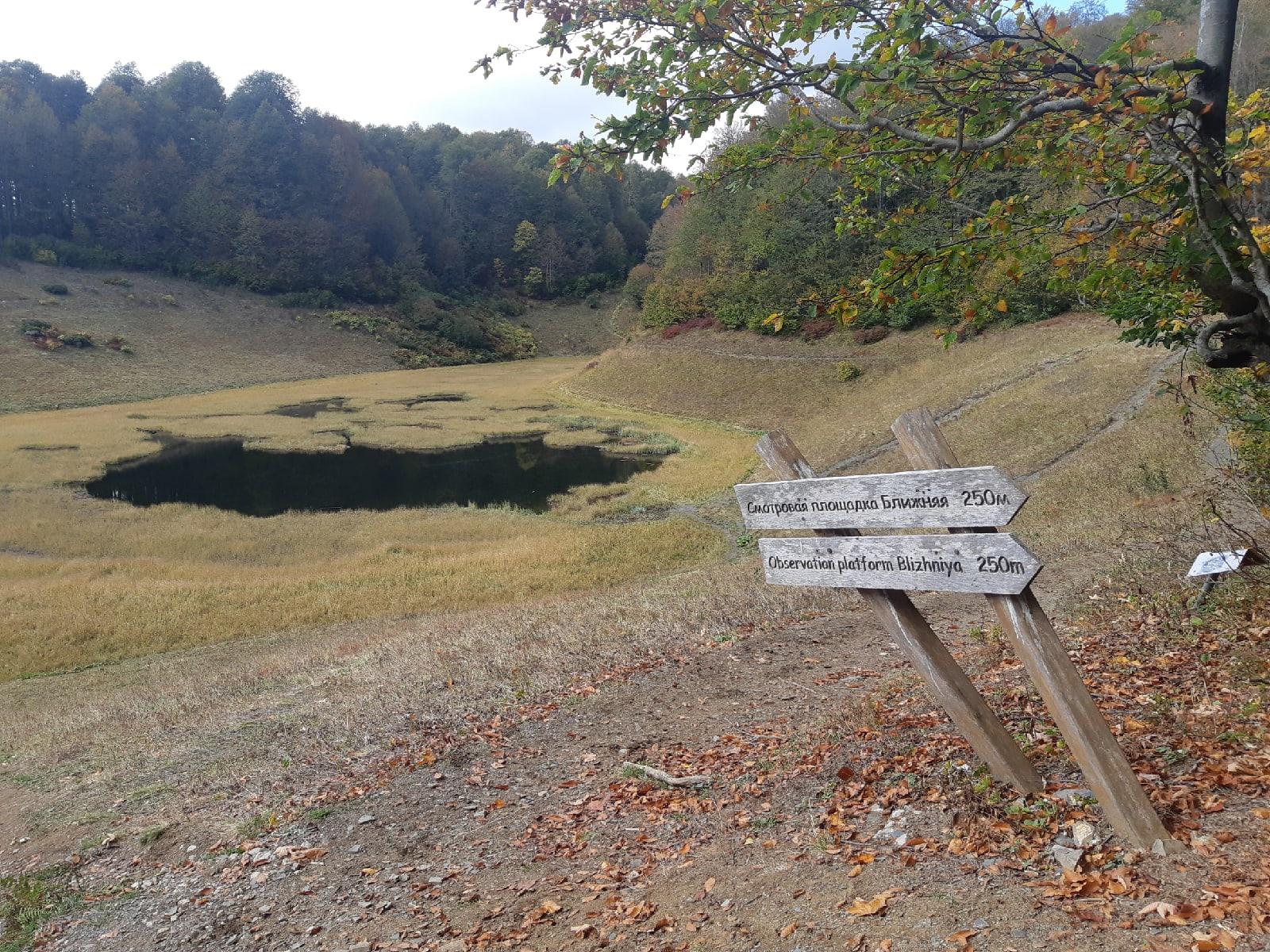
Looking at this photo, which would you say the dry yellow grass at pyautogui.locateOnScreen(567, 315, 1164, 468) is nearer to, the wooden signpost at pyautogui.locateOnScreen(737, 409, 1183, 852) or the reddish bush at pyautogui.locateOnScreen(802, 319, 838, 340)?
the reddish bush at pyautogui.locateOnScreen(802, 319, 838, 340)

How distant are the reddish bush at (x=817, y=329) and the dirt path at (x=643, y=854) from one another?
45.0 m

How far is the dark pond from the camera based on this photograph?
3269 centimetres

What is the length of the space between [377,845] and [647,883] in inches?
89.3

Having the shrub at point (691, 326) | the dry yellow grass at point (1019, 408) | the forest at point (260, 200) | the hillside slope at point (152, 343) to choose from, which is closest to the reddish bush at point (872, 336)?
the dry yellow grass at point (1019, 408)

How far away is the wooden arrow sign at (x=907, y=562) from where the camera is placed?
4199mm

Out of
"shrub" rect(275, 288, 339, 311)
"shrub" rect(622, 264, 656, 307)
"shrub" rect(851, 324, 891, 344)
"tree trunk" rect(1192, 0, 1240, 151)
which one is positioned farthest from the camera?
"shrub" rect(275, 288, 339, 311)

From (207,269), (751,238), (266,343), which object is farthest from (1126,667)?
(207,269)

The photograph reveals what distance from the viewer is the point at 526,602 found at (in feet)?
58.4

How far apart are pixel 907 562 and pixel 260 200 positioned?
109231mm

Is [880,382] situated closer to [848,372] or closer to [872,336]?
[848,372]

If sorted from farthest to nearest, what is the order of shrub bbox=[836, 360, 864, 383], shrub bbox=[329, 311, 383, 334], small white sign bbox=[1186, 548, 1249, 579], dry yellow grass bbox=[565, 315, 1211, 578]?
shrub bbox=[329, 311, 383, 334]
shrub bbox=[836, 360, 864, 383]
dry yellow grass bbox=[565, 315, 1211, 578]
small white sign bbox=[1186, 548, 1249, 579]

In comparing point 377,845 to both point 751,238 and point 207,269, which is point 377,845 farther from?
point 207,269

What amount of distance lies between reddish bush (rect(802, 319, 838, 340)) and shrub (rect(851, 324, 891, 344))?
2463 mm

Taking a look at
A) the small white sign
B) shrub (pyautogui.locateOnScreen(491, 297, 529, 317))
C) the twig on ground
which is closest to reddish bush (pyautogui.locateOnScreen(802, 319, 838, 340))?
the small white sign
